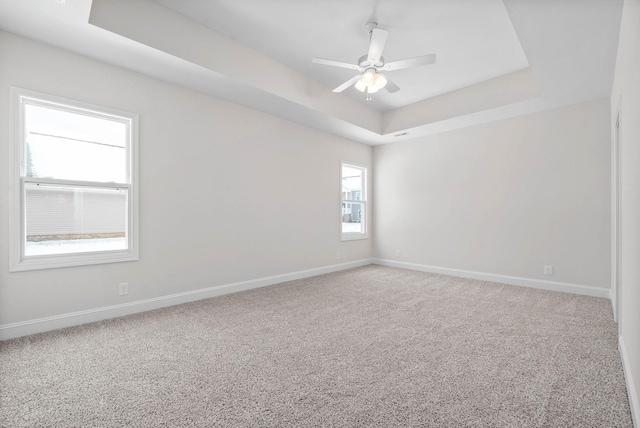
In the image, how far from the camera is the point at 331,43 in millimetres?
3258

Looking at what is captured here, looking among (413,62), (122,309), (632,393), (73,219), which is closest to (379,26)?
(413,62)

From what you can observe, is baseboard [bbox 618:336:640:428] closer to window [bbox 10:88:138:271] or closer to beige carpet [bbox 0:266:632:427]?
beige carpet [bbox 0:266:632:427]

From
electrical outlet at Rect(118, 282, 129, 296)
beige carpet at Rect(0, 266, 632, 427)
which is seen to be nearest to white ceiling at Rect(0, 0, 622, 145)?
electrical outlet at Rect(118, 282, 129, 296)

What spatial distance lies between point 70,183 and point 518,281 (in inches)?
223

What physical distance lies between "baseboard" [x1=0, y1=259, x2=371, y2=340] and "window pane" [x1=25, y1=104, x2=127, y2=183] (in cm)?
129

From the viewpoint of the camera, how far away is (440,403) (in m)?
1.62

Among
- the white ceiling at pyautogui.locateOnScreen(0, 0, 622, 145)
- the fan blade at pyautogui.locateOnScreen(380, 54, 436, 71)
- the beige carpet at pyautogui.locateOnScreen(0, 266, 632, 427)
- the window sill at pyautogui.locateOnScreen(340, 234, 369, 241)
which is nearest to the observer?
the beige carpet at pyautogui.locateOnScreen(0, 266, 632, 427)

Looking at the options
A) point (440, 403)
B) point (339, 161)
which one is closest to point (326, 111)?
point (339, 161)

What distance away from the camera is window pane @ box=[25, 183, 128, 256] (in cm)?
260

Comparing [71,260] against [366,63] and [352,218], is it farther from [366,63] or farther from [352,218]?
[352,218]

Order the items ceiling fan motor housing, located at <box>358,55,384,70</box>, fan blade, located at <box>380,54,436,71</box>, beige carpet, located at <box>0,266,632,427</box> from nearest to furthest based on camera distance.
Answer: beige carpet, located at <box>0,266,632,427</box> < fan blade, located at <box>380,54,436,71</box> < ceiling fan motor housing, located at <box>358,55,384,70</box>

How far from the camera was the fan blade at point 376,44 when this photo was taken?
8.32 feet

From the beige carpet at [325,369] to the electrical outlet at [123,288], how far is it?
27cm

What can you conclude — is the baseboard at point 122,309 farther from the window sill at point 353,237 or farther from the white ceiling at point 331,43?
the white ceiling at point 331,43
